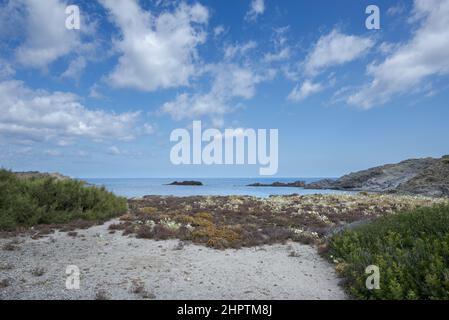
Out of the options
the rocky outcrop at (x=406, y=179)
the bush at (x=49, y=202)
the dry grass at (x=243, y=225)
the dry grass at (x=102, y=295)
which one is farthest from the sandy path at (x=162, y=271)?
the rocky outcrop at (x=406, y=179)

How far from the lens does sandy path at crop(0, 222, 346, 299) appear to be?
7879 mm

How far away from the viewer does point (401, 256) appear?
8812 millimetres

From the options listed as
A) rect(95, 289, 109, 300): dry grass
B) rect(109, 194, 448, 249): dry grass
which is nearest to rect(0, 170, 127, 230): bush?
rect(109, 194, 448, 249): dry grass

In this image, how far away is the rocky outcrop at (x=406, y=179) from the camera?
50312mm

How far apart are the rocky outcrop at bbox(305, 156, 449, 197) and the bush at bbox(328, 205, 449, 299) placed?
3837cm

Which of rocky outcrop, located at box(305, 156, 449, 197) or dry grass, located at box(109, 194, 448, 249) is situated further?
rocky outcrop, located at box(305, 156, 449, 197)

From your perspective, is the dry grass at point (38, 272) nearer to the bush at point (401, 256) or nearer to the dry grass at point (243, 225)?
the dry grass at point (243, 225)

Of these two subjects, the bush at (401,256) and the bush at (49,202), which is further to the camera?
the bush at (49,202)

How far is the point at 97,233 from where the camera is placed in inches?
571

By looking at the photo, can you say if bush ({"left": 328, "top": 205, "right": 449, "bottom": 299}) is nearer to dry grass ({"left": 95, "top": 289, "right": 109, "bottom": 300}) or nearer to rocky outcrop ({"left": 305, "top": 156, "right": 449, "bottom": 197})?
dry grass ({"left": 95, "top": 289, "right": 109, "bottom": 300})

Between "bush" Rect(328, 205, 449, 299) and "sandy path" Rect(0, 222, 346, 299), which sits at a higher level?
"bush" Rect(328, 205, 449, 299)

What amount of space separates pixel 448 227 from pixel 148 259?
9140 mm

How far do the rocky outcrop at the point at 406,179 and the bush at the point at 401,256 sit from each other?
38370 millimetres
